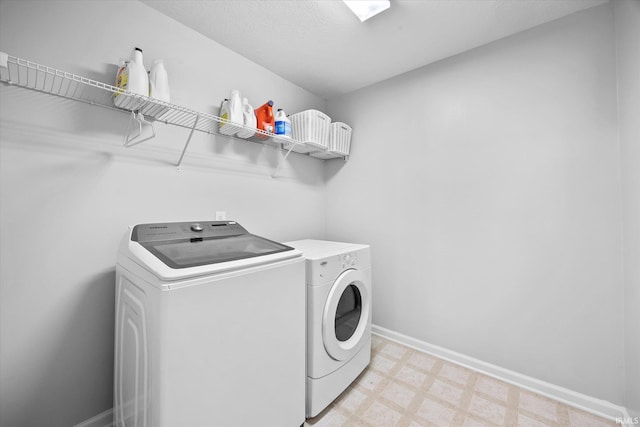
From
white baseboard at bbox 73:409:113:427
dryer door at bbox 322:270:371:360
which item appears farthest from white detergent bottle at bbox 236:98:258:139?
white baseboard at bbox 73:409:113:427

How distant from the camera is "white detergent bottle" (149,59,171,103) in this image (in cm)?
135

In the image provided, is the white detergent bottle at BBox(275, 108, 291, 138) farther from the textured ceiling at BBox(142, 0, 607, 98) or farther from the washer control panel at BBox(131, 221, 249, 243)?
the washer control panel at BBox(131, 221, 249, 243)

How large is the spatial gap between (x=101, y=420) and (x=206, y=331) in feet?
3.75

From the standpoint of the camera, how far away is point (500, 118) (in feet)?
5.95

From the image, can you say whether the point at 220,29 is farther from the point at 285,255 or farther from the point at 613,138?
the point at 613,138

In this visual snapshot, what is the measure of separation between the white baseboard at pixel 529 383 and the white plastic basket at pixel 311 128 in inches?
76.9

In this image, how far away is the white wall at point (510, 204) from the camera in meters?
1.49

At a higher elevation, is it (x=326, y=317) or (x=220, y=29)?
(x=220, y=29)

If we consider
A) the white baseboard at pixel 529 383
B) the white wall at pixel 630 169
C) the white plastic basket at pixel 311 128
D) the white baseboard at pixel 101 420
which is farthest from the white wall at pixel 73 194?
the white wall at pixel 630 169

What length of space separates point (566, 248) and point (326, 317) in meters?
1.62

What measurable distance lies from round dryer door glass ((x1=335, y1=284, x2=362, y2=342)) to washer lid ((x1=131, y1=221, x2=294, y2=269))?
28.6 inches

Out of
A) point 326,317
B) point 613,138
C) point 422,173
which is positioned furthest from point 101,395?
point 613,138

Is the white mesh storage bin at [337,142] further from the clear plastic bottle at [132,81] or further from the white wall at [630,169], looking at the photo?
the white wall at [630,169]

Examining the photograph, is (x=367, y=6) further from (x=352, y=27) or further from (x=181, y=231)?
(x=181, y=231)
